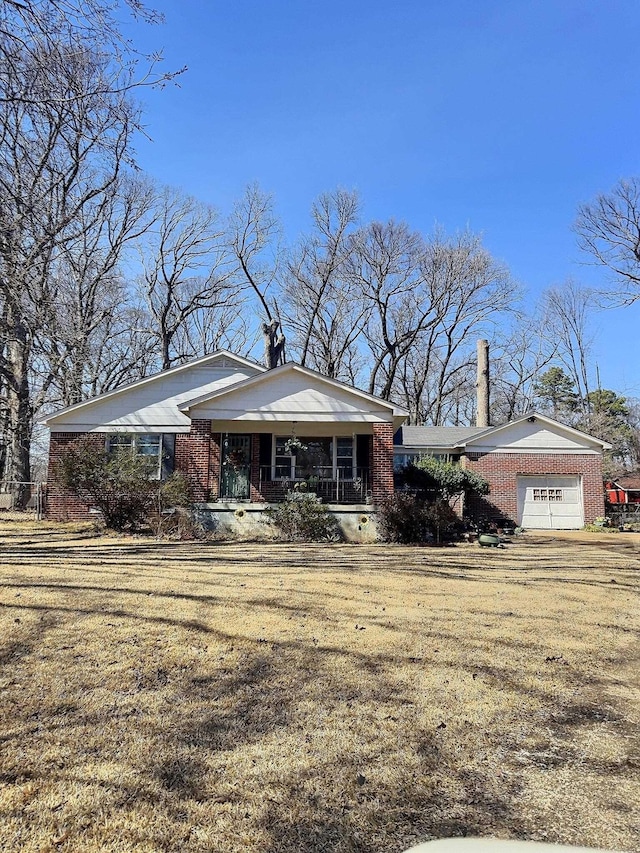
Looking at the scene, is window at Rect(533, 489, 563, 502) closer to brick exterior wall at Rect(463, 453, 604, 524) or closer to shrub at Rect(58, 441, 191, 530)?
brick exterior wall at Rect(463, 453, 604, 524)

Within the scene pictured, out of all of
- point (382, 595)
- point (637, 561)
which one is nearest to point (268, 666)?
point (382, 595)

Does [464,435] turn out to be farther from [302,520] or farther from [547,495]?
[302,520]

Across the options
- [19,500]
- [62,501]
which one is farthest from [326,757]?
[19,500]

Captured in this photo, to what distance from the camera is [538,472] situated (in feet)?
65.6

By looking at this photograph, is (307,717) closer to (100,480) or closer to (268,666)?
(268,666)

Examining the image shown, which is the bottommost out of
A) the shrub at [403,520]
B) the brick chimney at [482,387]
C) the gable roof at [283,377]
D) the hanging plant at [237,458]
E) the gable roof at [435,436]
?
the shrub at [403,520]

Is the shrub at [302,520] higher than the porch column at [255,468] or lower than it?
lower

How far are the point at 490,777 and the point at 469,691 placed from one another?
3.72ft

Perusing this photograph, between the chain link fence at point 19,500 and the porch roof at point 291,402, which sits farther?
the chain link fence at point 19,500

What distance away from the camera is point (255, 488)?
16.3 m

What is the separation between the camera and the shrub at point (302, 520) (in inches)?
516

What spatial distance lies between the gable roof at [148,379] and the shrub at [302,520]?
216 inches

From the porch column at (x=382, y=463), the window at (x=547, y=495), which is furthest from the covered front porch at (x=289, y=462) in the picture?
the window at (x=547, y=495)

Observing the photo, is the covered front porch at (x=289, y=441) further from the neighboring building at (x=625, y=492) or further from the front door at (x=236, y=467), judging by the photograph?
the neighboring building at (x=625, y=492)
